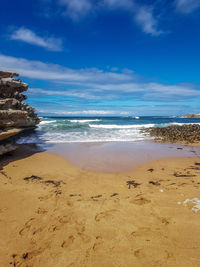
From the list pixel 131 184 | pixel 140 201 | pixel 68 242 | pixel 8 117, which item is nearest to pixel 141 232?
pixel 140 201

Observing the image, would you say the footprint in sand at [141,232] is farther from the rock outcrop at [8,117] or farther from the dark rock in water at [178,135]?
the dark rock in water at [178,135]

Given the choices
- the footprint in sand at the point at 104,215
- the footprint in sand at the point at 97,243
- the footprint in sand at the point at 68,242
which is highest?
the footprint in sand at the point at 104,215

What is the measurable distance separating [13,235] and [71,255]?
1.09 metres

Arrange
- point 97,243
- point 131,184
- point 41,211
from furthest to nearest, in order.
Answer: point 131,184
point 41,211
point 97,243

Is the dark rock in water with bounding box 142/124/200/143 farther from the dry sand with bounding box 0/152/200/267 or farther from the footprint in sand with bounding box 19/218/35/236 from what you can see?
the footprint in sand with bounding box 19/218/35/236

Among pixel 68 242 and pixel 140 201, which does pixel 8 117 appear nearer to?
pixel 68 242

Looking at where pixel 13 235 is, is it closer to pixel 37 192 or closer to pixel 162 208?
pixel 37 192

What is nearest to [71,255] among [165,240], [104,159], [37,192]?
[165,240]

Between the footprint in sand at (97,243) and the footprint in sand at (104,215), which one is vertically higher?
the footprint in sand at (104,215)

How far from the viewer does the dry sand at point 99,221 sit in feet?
6.71

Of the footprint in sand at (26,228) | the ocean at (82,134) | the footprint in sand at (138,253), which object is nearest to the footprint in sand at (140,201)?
the footprint in sand at (138,253)

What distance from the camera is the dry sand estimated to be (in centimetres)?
204

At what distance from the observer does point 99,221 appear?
8.98ft

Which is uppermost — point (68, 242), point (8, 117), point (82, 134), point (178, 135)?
point (8, 117)
